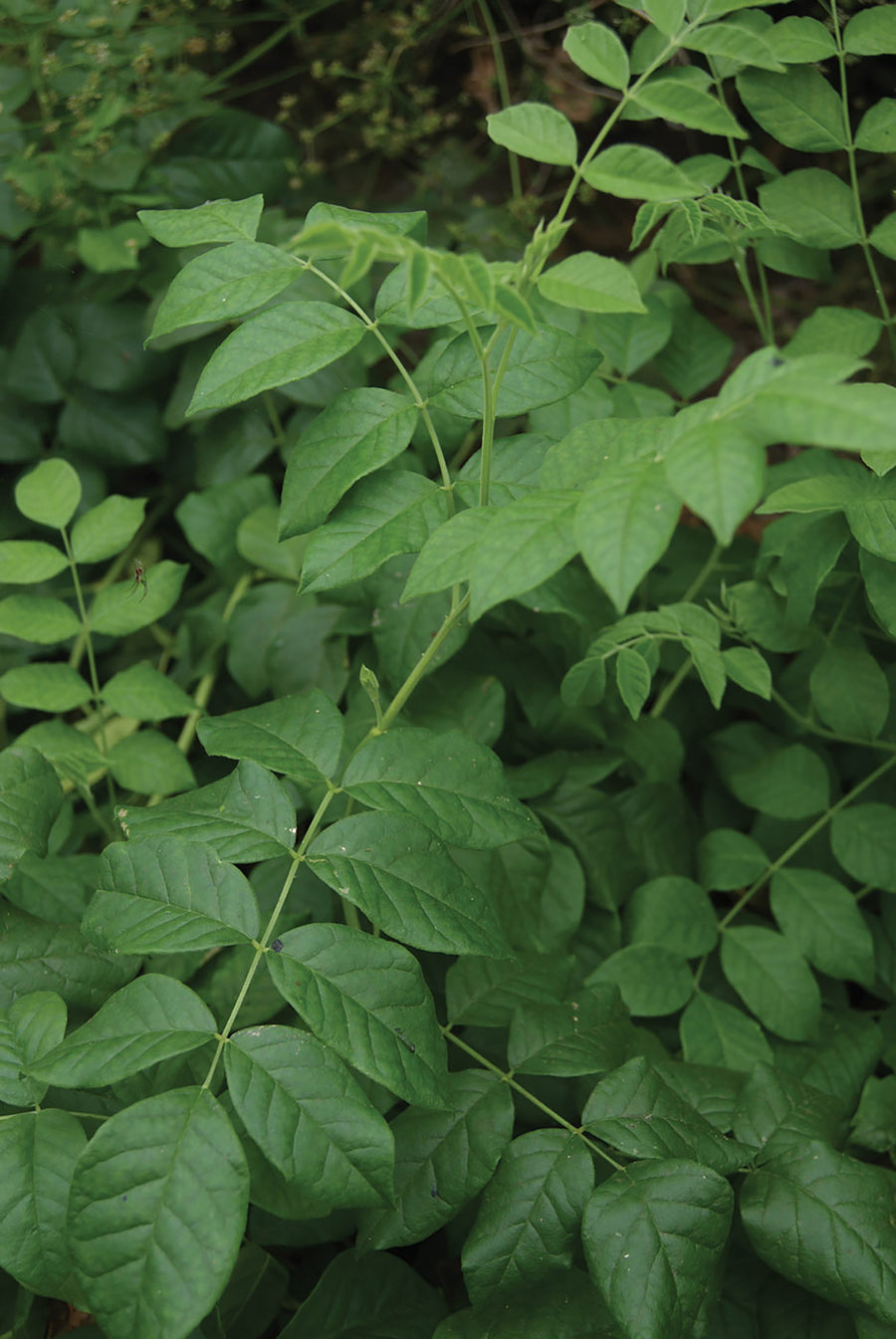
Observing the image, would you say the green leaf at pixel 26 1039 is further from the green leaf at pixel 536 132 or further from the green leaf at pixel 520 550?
the green leaf at pixel 536 132

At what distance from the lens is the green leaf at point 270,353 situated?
1144 millimetres

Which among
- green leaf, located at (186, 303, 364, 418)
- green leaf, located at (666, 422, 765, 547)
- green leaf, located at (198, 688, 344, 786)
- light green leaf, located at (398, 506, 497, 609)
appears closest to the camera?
green leaf, located at (666, 422, 765, 547)

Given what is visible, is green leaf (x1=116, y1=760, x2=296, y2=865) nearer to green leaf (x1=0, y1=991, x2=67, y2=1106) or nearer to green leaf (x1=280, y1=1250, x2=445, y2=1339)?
green leaf (x1=0, y1=991, x2=67, y2=1106)

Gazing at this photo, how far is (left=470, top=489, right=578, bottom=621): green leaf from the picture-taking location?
0.93 metres

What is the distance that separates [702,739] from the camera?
1.89 metres

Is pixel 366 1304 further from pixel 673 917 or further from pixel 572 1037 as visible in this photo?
pixel 673 917

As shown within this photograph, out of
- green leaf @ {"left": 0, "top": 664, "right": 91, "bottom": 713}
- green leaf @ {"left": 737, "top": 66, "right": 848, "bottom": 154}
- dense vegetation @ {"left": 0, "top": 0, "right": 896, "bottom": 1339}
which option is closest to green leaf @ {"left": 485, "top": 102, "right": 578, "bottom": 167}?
dense vegetation @ {"left": 0, "top": 0, "right": 896, "bottom": 1339}

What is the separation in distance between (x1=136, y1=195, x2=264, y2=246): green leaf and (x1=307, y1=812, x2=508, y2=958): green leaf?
2.32 feet

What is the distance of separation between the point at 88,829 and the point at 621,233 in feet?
5.92

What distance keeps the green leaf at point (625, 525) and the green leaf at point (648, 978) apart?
34.4 inches

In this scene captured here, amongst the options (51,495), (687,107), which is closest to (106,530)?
(51,495)

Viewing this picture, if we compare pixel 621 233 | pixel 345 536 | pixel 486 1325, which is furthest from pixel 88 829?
pixel 621 233

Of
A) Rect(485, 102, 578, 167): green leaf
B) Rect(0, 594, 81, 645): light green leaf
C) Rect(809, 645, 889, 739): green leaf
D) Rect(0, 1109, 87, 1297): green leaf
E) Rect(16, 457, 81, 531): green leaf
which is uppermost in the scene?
Rect(485, 102, 578, 167): green leaf

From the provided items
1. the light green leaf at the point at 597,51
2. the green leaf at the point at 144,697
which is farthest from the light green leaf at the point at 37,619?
the light green leaf at the point at 597,51
